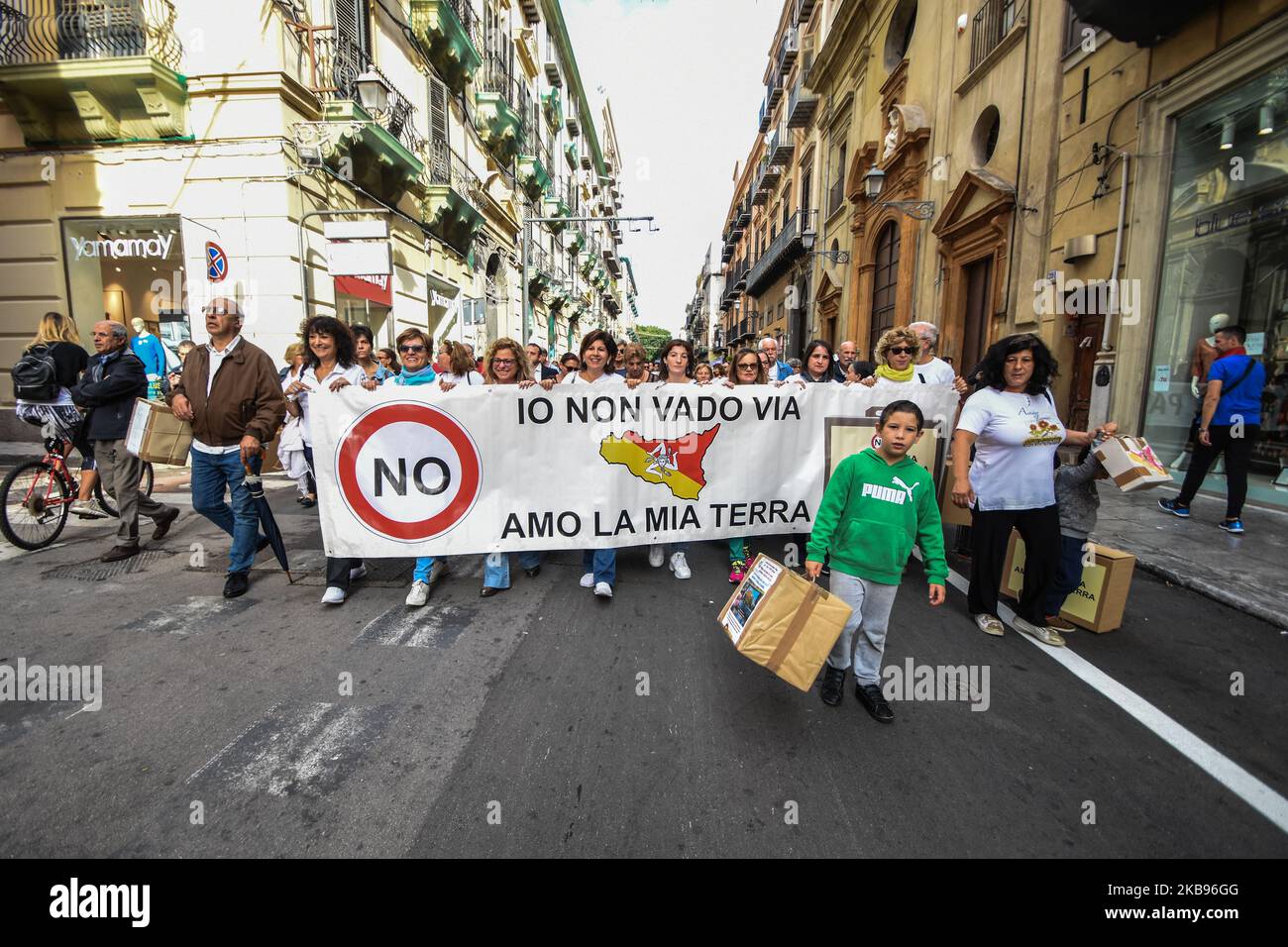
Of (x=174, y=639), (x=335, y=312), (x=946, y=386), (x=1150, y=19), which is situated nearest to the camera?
(x=174, y=639)

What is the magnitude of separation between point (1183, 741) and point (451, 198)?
17118mm

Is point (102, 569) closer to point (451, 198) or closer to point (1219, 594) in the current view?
point (1219, 594)

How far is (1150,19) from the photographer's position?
750 cm

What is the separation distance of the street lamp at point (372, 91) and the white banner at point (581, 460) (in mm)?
9985

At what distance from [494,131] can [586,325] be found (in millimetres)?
30043

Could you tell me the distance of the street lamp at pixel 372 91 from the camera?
436 inches

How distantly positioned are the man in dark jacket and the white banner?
220 cm

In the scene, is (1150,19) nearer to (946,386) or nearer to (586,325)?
(946,386)

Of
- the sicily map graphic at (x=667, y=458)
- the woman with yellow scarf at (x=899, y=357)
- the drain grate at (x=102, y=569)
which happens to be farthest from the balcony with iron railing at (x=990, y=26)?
the drain grate at (x=102, y=569)

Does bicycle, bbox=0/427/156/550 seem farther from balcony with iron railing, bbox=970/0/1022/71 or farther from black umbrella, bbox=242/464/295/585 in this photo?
balcony with iron railing, bbox=970/0/1022/71

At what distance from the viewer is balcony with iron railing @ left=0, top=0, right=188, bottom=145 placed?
9.98 metres

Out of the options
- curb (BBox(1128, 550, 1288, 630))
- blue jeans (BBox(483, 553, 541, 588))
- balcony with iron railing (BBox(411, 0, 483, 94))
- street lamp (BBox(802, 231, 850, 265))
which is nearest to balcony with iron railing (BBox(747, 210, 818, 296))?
street lamp (BBox(802, 231, 850, 265))

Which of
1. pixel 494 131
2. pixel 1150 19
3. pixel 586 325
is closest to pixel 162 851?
pixel 1150 19

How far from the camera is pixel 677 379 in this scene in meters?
4.88
